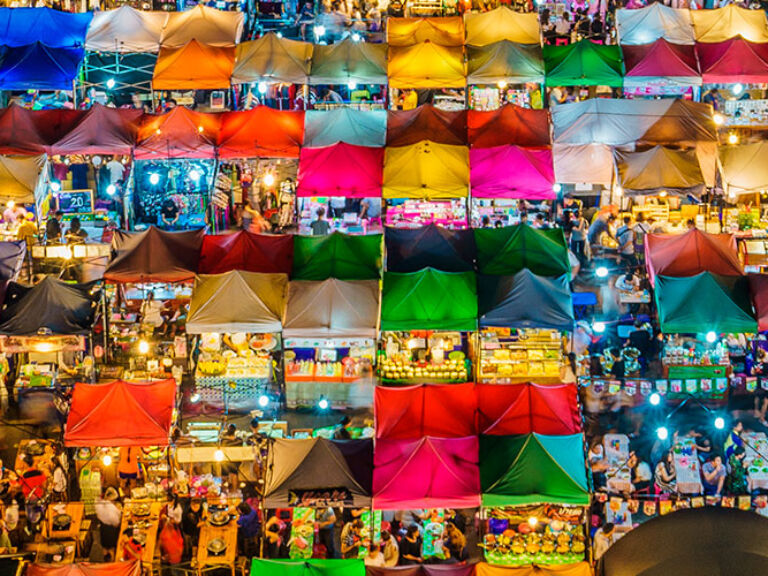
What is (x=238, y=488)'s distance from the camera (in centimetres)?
1864

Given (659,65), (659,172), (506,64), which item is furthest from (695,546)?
(659,65)

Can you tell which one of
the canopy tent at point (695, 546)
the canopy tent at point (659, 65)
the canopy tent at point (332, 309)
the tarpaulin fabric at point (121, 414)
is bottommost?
the canopy tent at point (695, 546)

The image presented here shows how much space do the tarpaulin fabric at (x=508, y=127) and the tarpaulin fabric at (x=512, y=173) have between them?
14.5 inches

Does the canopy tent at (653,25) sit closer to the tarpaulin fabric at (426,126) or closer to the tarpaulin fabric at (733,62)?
the tarpaulin fabric at (733,62)

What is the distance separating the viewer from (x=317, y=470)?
57.3 ft

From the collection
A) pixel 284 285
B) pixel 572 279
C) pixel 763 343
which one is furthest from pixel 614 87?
pixel 284 285

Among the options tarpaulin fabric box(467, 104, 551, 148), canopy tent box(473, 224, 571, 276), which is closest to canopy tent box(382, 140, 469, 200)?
tarpaulin fabric box(467, 104, 551, 148)

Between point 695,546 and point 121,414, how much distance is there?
506 inches

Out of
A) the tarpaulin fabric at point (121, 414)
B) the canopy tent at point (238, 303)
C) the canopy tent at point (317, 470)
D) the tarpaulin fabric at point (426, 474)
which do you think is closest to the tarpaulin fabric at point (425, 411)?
the tarpaulin fabric at point (426, 474)

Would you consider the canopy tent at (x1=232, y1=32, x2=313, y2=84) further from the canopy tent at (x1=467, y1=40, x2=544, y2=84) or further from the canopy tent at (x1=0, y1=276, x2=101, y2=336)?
the canopy tent at (x1=0, y1=276, x2=101, y2=336)

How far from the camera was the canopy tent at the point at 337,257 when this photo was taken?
834 inches

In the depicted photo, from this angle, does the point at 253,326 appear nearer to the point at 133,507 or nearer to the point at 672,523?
the point at 133,507

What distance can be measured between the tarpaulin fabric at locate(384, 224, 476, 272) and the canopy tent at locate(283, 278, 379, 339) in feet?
3.48

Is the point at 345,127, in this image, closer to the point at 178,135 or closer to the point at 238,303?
the point at 178,135
